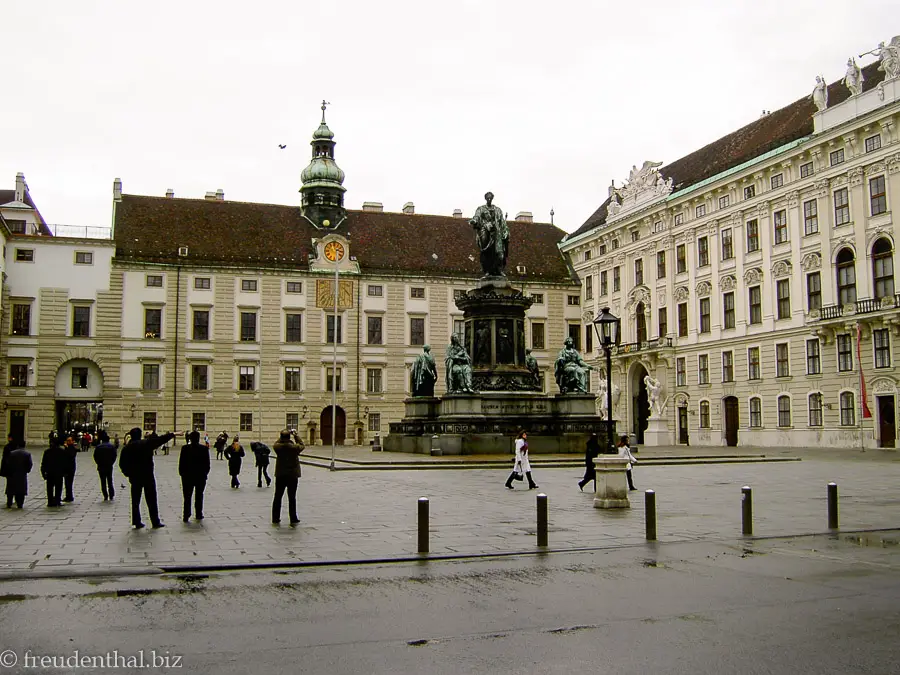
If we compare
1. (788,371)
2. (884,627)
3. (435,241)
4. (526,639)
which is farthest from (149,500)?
(435,241)

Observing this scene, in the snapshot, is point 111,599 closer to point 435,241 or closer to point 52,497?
point 52,497

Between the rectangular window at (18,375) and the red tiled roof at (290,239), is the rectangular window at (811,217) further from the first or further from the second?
the rectangular window at (18,375)

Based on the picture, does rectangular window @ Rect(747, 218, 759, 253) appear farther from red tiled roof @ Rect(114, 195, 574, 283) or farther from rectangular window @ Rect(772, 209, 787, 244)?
red tiled roof @ Rect(114, 195, 574, 283)

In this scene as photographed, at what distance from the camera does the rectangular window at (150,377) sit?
64.2 meters

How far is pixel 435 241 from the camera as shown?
74000mm

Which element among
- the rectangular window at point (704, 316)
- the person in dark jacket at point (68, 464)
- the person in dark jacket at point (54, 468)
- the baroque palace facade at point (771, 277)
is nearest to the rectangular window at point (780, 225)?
the baroque palace facade at point (771, 277)

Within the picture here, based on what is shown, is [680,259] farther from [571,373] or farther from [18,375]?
[18,375]

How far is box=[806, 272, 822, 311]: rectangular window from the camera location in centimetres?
5116

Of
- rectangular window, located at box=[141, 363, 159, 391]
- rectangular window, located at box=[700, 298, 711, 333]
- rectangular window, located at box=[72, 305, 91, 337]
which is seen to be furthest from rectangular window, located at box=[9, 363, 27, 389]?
rectangular window, located at box=[700, 298, 711, 333]

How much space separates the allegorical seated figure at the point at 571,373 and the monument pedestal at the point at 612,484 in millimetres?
18303

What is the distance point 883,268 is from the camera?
1847 inches

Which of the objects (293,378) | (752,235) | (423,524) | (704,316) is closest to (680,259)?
(704,316)

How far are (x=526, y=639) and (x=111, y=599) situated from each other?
14.0ft

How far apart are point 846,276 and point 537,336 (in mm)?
28190
